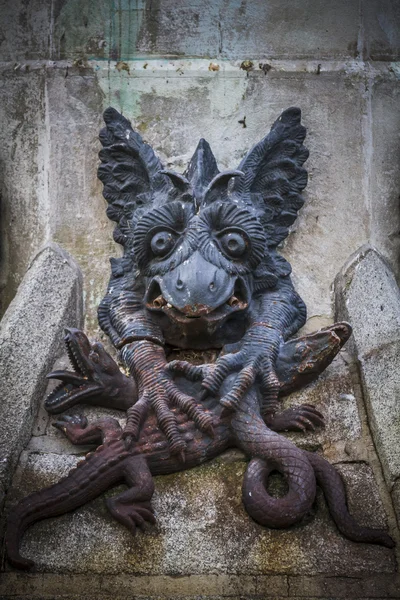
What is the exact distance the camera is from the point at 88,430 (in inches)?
196

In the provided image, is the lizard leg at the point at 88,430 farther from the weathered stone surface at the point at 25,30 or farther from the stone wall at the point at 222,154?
the weathered stone surface at the point at 25,30

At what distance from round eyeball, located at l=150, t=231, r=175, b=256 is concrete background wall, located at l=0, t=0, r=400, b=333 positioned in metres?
0.60

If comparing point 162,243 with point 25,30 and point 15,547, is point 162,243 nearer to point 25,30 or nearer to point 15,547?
point 15,547

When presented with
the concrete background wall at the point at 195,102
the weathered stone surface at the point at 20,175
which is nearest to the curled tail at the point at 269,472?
the concrete background wall at the point at 195,102

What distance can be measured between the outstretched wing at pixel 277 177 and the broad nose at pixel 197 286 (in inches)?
23.2

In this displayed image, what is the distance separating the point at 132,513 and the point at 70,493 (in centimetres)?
30

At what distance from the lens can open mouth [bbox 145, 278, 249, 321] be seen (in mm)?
5066

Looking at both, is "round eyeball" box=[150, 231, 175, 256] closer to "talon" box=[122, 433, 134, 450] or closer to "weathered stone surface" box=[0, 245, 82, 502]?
"weathered stone surface" box=[0, 245, 82, 502]

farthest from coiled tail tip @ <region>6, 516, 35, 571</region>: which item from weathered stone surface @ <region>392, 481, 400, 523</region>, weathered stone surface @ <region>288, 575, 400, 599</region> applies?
weathered stone surface @ <region>392, 481, 400, 523</region>

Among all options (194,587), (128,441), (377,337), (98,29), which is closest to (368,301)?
(377,337)

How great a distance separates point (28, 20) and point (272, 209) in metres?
2.08

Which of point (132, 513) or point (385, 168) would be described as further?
point (385, 168)

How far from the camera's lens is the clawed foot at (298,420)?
5047mm

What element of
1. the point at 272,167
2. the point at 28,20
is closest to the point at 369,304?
the point at 272,167
